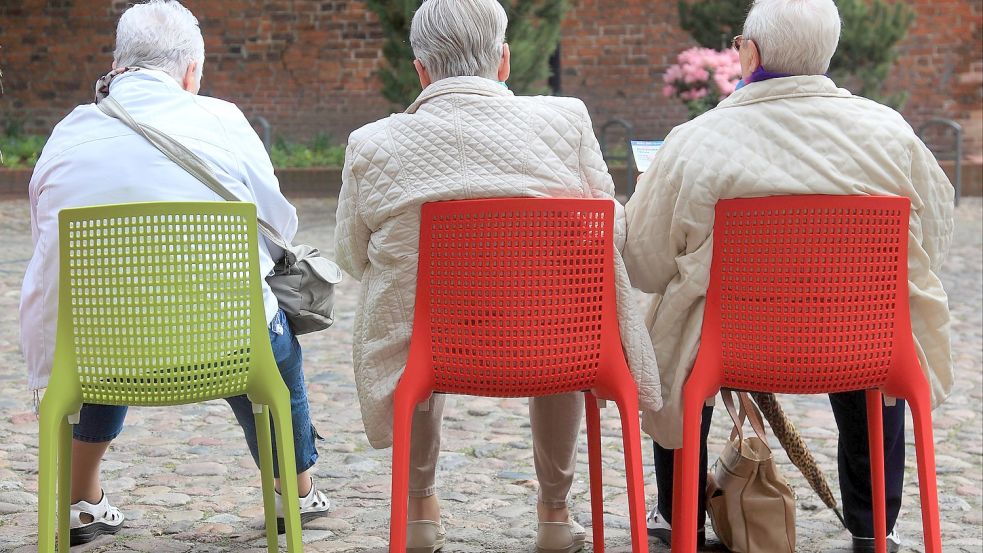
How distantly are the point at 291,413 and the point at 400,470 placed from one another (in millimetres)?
595

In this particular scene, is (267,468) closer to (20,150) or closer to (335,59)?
(20,150)

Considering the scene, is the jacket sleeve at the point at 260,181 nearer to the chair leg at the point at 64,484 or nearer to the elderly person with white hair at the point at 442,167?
the elderly person with white hair at the point at 442,167

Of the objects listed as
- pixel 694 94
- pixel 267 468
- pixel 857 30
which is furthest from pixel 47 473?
pixel 857 30

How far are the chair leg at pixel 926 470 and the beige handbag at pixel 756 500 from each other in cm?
45

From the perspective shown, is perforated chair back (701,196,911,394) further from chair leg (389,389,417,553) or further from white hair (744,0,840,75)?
chair leg (389,389,417,553)

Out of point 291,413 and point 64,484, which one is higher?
point 291,413

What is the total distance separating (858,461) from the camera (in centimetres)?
344

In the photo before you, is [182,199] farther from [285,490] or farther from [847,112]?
[847,112]

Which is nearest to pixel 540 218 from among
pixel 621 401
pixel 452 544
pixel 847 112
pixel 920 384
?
pixel 621 401

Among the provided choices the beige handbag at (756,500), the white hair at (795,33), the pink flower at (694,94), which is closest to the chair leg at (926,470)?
the beige handbag at (756,500)

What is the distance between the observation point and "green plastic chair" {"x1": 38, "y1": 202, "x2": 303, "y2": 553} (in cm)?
271

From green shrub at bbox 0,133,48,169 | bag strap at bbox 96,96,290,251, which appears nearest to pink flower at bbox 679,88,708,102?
green shrub at bbox 0,133,48,169

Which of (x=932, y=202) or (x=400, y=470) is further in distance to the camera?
(x=932, y=202)

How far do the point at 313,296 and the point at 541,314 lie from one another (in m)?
0.74
